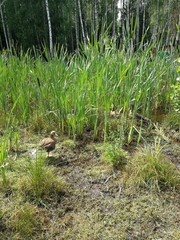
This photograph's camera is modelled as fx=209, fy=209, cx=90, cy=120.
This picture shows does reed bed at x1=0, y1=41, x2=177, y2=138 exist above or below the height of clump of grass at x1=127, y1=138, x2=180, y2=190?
above

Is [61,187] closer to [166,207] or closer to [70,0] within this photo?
[166,207]

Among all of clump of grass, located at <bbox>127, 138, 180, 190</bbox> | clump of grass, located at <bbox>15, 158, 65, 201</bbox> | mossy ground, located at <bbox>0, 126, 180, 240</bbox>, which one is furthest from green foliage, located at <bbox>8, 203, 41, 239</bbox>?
clump of grass, located at <bbox>127, 138, 180, 190</bbox>

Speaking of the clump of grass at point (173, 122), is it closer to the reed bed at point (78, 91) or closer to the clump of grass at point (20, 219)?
the reed bed at point (78, 91)

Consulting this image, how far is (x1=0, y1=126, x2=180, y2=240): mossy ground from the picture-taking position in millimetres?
1118

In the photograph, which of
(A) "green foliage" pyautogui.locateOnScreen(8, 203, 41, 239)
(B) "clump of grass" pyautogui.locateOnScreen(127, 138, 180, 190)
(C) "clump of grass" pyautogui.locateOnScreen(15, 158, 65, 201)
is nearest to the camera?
(A) "green foliage" pyautogui.locateOnScreen(8, 203, 41, 239)

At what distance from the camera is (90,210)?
1271 mm

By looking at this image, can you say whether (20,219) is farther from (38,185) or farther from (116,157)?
(116,157)

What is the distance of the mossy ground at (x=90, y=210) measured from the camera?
1.12 meters

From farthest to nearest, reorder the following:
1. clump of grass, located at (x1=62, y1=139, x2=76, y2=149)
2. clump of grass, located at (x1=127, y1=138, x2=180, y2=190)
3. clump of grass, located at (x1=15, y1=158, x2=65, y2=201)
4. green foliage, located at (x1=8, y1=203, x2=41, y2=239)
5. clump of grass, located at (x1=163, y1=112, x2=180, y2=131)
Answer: clump of grass, located at (x1=163, y1=112, x2=180, y2=131)
clump of grass, located at (x1=62, y1=139, x2=76, y2=149)
clump of grass, located at (x1=127, y1=138, x2=180, y2=190)
clump of grass, located at (x1=15, y1=158, x2=65, y2=201)
green foliage, located at (x1=8, y1=203, x2=41, y2=239)

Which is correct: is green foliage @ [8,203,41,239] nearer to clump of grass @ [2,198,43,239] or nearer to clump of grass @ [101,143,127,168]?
clump of grass @ [2,198,43,239]

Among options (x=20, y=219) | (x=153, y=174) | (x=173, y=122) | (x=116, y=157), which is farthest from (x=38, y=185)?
(x=173, y=122)

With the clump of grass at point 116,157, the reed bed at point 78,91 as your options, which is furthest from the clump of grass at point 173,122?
the clump of grass at point 116,157

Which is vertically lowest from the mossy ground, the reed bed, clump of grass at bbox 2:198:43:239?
the mossy ground

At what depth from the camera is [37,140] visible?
2.07 m
